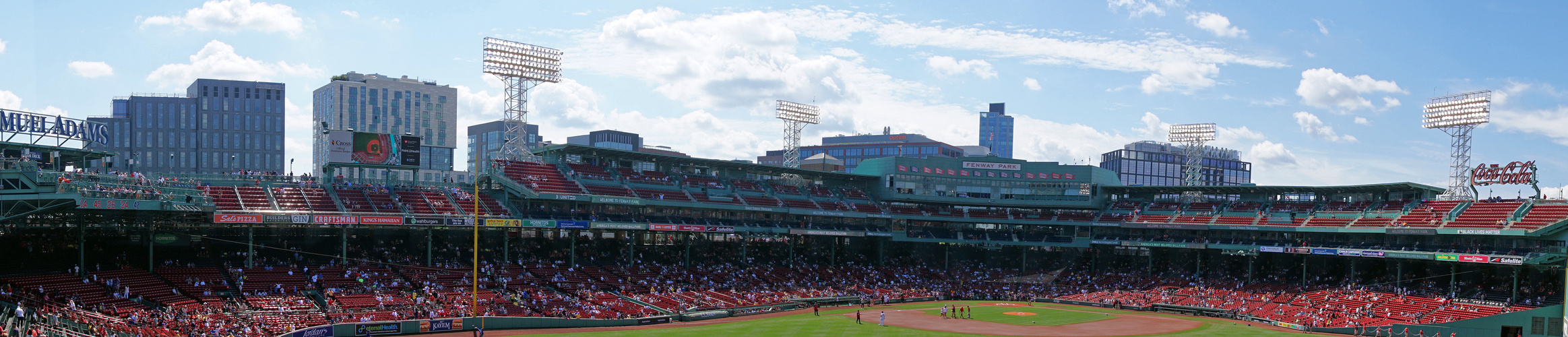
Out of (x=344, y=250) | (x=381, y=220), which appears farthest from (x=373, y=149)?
(x=344, y=250)

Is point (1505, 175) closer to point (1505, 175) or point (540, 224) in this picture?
point (1505, 175)

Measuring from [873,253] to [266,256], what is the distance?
2060 inches

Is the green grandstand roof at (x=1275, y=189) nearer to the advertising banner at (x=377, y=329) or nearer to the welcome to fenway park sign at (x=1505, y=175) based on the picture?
the welcome to fenway park sign at (x=1505, y=175)

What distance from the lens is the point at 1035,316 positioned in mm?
68250

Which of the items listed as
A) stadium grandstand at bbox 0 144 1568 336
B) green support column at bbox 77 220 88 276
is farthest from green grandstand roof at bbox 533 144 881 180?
green support column at bbox 77 220 88 276

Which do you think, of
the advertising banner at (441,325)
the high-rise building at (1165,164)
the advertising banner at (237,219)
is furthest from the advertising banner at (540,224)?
the high-rise building at (1165,164)

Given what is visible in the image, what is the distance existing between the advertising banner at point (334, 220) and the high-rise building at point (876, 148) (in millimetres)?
108664

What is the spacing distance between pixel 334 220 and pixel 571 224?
16089 mm

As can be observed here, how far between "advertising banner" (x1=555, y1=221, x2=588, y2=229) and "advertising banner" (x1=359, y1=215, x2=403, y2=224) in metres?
11.0

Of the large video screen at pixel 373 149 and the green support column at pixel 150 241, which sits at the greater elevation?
the large video screen at pixel 373 149

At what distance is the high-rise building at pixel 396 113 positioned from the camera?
150 m

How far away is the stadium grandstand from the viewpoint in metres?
48.1

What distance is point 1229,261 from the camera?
84.6 meters

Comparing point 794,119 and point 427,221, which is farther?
point 794,119
